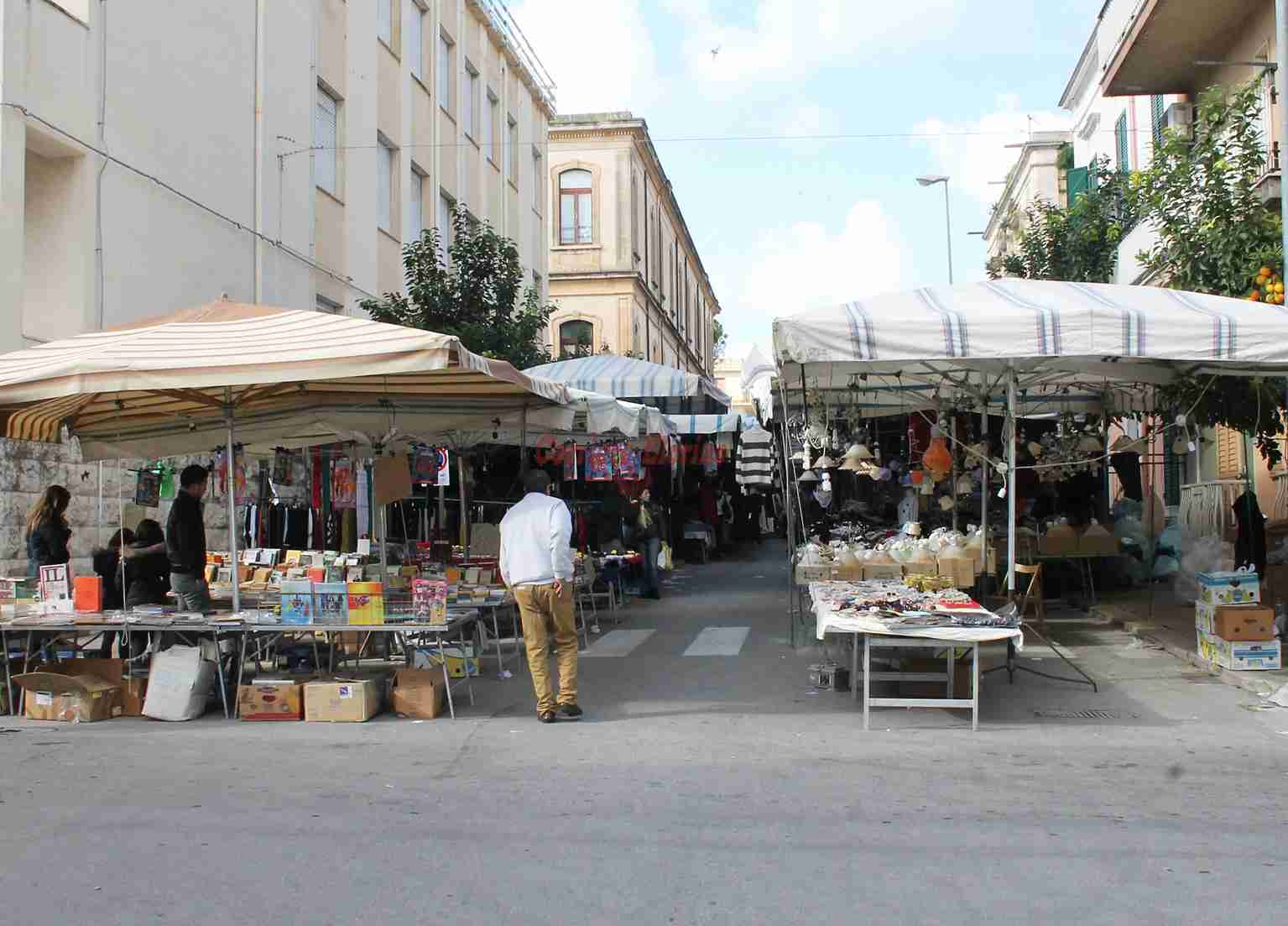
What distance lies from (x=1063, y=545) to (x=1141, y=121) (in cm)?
1105

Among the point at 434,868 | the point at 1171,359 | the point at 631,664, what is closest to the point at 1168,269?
the point at 1171,359

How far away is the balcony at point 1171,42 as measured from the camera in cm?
1711

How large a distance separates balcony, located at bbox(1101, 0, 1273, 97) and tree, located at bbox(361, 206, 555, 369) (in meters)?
10.1

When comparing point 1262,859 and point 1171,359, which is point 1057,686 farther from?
point 1262,859

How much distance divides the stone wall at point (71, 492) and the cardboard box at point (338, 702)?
3.68 meters

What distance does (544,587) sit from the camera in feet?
29.9

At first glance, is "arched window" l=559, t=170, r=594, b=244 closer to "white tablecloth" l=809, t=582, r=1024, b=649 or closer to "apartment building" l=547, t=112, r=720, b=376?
"apartment building" l=547, t=112, r=720, b=376

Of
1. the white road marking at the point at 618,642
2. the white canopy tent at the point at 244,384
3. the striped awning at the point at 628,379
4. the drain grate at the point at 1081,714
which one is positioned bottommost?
the white road marking at the point at 618,642

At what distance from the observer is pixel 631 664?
1222 centimetres

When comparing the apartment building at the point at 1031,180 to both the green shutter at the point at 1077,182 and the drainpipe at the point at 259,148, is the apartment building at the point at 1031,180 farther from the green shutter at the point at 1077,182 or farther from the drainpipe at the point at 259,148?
the drainpipe at the point at 259,148

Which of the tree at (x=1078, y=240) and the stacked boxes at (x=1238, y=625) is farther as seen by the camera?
the tree at (x=1078, y=240)

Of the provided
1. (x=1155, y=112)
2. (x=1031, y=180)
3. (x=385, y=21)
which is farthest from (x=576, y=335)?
(x=1155, y=112)

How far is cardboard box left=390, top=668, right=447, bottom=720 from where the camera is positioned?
9.38m

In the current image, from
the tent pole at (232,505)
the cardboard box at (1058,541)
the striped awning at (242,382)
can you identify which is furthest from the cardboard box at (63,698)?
the cardboard box at (1058,541)
